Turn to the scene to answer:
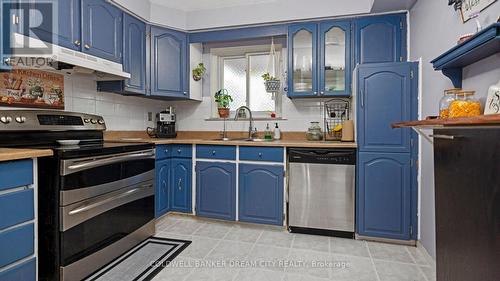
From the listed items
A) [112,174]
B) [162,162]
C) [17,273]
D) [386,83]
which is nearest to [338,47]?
[386,83]

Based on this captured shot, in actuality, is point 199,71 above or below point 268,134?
above

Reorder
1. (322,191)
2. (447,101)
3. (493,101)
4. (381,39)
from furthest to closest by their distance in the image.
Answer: (381,39) → (322,191) → (447,101) → (493,101)

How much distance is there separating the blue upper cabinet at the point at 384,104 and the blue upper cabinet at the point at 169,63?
1.99 metres

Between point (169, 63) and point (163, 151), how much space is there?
1.05 m

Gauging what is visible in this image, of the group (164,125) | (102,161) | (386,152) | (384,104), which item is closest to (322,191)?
(386,152)

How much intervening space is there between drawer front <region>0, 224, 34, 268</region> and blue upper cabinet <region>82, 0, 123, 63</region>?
4.85ft

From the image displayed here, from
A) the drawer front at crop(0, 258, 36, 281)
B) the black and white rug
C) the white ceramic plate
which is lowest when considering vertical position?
the black and white rug

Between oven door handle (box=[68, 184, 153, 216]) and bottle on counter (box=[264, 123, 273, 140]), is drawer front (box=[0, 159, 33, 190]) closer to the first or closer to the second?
oven door handle (box=[68, 184, 153, 216])

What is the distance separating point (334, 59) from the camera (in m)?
2.80

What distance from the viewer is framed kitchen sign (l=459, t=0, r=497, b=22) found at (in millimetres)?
1281

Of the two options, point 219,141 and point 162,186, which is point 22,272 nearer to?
point 162,186

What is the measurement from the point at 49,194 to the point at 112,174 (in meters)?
0.41

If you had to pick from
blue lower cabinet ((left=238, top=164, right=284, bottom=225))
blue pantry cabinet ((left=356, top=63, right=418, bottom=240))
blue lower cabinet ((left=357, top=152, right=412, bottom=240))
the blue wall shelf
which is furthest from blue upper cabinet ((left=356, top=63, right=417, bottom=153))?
blue lower cabinet ((left=238, top=164, right=284, bottom=225))

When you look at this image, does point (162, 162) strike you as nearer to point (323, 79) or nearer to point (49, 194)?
point (49, 194)
